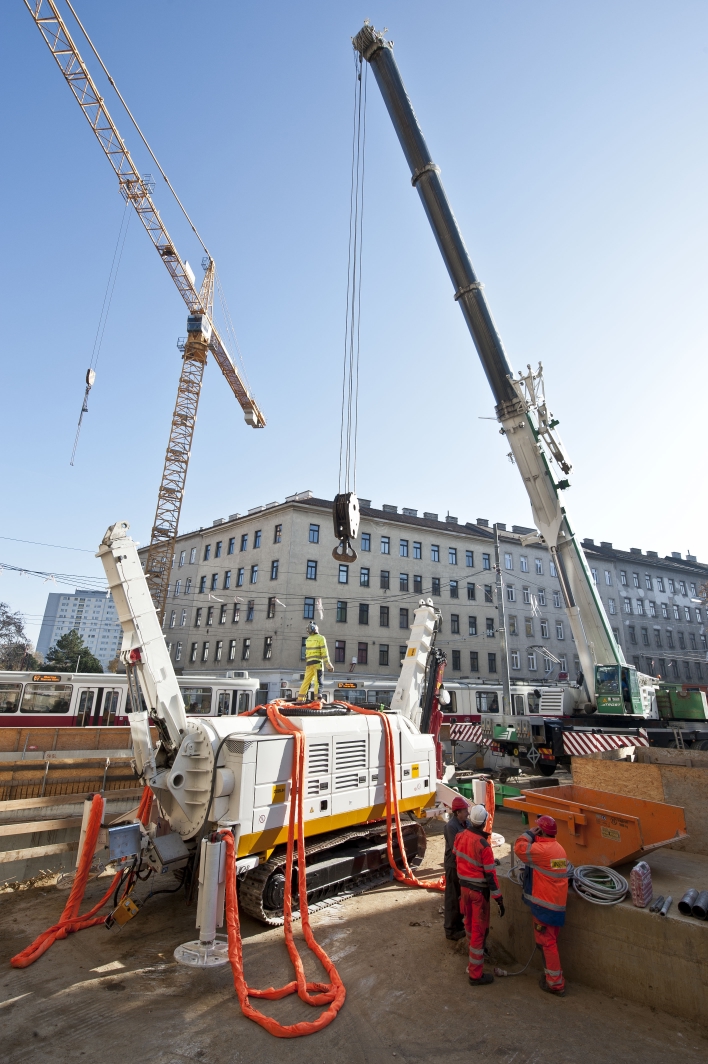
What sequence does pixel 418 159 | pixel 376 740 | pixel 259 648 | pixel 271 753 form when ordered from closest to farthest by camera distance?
pixel 271 753
pixel 376 740
pixel 418 159
pixel 259 648

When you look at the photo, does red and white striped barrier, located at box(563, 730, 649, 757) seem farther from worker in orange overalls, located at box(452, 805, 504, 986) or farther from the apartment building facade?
the apartment building facade

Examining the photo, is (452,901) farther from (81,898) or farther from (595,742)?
(595,742)

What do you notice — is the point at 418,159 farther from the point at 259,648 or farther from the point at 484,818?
the point at 259,648

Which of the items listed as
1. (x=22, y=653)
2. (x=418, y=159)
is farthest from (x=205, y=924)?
(x=22, y=653)

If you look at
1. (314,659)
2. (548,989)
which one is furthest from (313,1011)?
(314,659)

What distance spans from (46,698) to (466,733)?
44.4ft

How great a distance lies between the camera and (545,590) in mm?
44844

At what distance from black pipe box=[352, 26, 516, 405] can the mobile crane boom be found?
19mm

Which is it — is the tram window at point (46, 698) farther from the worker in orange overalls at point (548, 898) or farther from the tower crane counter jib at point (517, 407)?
the worker in orange overalls at point (548, 898)

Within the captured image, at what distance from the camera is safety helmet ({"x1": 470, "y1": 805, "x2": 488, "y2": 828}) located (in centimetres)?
496

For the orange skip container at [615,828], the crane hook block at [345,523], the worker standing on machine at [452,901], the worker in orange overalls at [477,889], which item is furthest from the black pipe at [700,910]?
the crane hook block at [345,523]

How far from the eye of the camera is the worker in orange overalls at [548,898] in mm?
4586

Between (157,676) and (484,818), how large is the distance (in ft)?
12.7

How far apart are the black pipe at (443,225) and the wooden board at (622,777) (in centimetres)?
788
